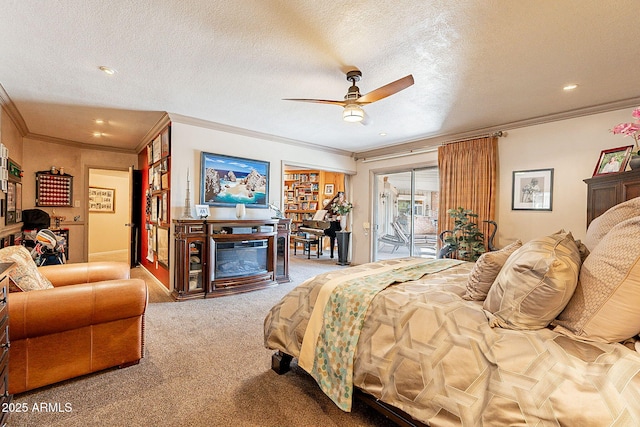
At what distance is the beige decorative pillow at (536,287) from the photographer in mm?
1166

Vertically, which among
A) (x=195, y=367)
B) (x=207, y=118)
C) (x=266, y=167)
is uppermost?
(x=207, y=118)

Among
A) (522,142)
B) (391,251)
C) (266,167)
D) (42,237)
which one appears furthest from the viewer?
(391,251)

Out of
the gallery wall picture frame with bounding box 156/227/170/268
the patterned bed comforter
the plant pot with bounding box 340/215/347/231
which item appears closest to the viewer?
the patterned bed comforter

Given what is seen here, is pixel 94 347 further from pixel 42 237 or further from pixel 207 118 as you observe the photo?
pixel 207 118

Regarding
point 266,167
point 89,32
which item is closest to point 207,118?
point 266,167

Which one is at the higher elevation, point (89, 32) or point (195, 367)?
point (89, 32)

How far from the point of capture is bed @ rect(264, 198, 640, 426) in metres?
0.99

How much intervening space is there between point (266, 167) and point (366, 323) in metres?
3.78

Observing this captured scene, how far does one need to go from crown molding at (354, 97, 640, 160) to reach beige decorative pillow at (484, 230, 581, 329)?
10.8 feet

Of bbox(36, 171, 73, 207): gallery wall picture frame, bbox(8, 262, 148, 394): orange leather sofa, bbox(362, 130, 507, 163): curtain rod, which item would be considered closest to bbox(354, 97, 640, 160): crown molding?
bbox(362, 130, 507, 163): curtain rod

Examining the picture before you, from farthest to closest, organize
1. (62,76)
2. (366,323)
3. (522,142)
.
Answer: (522,142), (62,76), (366,323)

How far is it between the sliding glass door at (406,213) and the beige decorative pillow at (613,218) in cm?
357

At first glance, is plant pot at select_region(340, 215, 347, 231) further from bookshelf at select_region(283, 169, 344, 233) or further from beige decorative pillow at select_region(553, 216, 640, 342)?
beige decorative pillow at select_region(553, 216, 640, 342)

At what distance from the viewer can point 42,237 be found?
3047 millimetres
